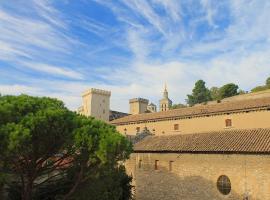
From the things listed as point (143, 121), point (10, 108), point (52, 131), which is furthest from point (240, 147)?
point (143, 121)

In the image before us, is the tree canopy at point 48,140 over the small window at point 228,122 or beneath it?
beneath

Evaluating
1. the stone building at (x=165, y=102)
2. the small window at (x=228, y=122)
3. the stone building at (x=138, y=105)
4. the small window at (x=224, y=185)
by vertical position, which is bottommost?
the small window at (x=224, y=185)

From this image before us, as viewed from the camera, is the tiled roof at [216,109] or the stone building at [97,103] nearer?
the tiled roof at [216,109]

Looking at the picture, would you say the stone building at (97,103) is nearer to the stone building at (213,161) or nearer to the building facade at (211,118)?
the building facade at (211,118)

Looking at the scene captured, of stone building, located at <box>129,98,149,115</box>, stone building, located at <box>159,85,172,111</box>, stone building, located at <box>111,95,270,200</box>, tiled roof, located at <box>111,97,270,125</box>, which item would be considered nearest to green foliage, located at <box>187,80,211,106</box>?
stone building, located at <box>159,85,172,111</box>

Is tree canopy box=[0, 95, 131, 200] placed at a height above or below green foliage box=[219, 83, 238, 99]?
below

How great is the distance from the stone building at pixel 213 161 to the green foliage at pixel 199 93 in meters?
50.3

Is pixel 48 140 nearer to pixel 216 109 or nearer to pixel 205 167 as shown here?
pixel 205 167

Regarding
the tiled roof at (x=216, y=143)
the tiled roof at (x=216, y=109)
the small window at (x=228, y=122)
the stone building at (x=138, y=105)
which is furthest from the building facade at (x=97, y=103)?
the tiled roof at (x=216, y=143)

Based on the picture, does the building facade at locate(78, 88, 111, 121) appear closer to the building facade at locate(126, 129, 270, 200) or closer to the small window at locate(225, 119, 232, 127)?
the small window at locate(225, 119, 232, 127)

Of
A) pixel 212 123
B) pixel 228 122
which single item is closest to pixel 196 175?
pixel 228 122

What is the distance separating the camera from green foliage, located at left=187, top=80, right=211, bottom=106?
282 feet

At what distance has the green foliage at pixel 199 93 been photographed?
8581 centimetres

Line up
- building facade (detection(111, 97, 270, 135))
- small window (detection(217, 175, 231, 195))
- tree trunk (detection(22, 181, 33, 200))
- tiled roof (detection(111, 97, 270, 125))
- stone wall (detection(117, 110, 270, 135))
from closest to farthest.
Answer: tree trunk (detection(22, 181, 33, 200)) → small window (detection(217, 175, 231, 195)) → stone wall (detection(117, 110, 270, 135)) → building facade (detection(111, 97, 270, 135)) → tiled roof (detection(111, 97, 270, 125))
